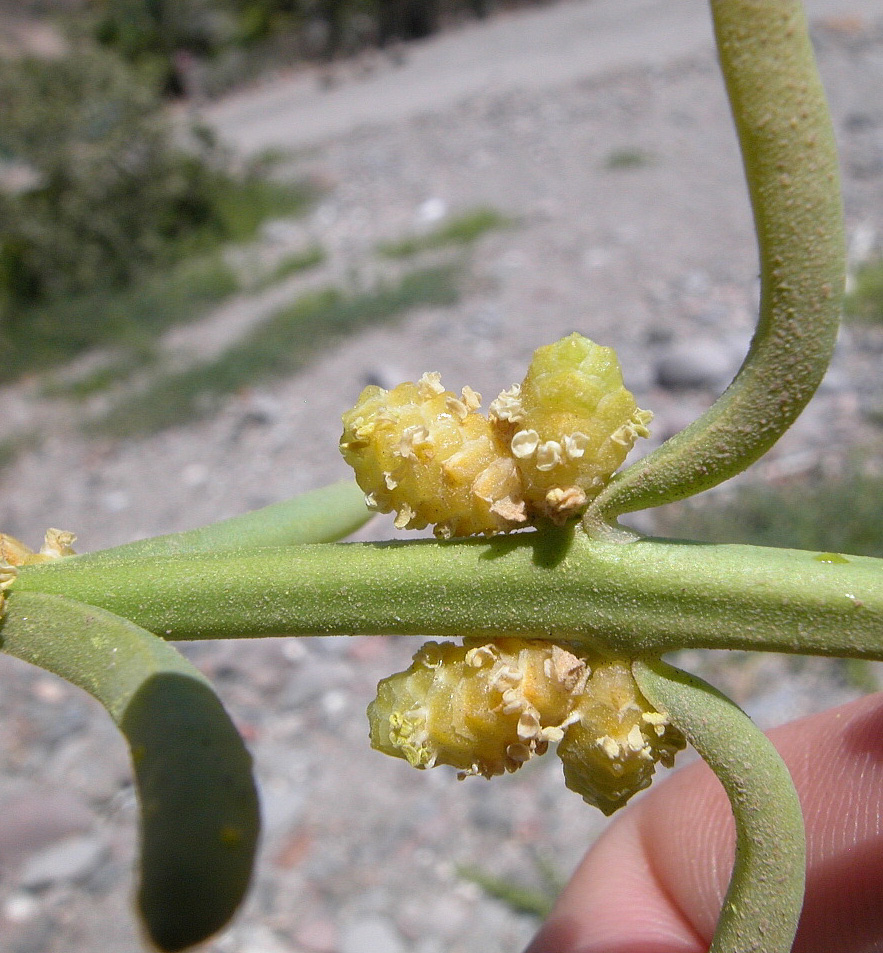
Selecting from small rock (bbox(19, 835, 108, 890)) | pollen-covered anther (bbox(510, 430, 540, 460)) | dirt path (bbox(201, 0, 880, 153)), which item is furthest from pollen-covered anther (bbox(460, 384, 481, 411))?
dirt path (bbox(201, 0, 880, 153))

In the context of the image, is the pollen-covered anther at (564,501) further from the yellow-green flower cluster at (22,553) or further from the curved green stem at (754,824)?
the yellow-green flower cluster at (22,553)

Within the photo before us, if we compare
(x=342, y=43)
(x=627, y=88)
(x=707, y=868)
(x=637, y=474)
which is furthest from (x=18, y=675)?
(x=342, y=43)

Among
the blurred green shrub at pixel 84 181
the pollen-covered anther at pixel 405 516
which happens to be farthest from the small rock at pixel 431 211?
the pollen-covered anther at pixel 405 516

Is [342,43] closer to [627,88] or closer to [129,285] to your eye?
[627,88]

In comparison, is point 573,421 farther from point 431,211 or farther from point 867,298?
point 431,211

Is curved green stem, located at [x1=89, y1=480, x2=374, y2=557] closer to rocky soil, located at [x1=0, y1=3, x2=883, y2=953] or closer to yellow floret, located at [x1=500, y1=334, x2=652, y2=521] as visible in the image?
yellow floret, located at [x1=500, y1=334, x2=652, y2=521]

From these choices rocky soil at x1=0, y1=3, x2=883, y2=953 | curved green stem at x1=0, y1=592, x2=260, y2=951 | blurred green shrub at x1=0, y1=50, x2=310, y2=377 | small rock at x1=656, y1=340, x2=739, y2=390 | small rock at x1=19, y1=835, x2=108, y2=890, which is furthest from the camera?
blurred green shrub at x1=0, y1=50, x2=310, y2=377

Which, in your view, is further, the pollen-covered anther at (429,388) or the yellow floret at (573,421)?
the pollen-covered anther at (429,388)

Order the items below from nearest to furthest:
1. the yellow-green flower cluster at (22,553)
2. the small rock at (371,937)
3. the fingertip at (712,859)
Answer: the yellow-green flower cluster at (22,553), the fingertip at (712,859), the small rock at (371,937)

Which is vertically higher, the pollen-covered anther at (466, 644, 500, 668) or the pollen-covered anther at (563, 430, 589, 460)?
the pollen-covered anther at (563, 430, 589, 460)
